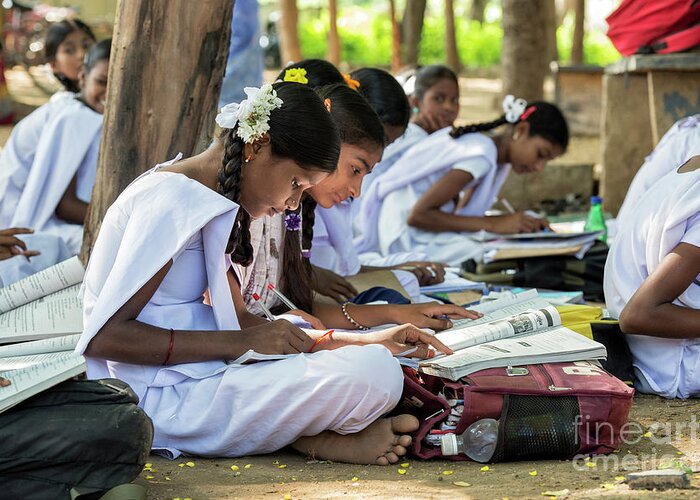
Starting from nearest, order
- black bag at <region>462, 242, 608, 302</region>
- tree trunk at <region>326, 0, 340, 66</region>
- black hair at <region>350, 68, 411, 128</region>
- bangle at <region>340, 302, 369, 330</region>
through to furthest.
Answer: bangle at <region>340, 302, 369, 330</region> → black hair at <region>350, 68, 411, 128</region> → black bag at <region>462, 242, 608, 302</region> → tree trunk at <region>326, 0, 340, 66</region>

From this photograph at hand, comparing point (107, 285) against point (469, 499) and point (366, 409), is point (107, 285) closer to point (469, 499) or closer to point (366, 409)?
point (366, 409)

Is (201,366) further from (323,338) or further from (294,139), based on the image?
(294,139)

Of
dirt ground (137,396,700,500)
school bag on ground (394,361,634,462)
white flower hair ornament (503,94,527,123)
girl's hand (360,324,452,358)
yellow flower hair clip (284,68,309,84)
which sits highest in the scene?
yellow flower hair clip (284,68,309,84)

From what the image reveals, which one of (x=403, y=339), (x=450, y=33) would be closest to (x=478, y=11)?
(x=450, y=33)

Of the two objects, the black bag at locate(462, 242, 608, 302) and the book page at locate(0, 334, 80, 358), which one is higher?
the book page at locate(0, 334, 80, 358)

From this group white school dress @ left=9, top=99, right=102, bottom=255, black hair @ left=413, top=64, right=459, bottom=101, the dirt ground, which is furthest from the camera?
black hair @ left=413, top=64, right=459, bottom=101

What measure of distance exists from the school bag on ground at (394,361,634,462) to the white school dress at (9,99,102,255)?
2.53 meters

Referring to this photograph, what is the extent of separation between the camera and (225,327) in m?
3.15

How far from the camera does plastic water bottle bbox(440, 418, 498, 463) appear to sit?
9.98ft

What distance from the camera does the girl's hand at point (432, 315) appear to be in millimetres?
3650

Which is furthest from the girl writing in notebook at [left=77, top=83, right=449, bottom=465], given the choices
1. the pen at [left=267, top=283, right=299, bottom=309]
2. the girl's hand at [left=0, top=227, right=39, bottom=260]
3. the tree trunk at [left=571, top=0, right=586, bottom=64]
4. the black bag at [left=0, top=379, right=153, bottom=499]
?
the tree trunk at [left=571, top=0, right=586, bottom=64]

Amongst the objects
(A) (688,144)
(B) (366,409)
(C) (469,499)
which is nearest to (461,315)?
(B) (366,409)

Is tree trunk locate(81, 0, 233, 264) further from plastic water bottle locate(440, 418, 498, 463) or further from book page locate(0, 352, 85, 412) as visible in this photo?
plastic water bottle locate(440, 418, 498, 463)

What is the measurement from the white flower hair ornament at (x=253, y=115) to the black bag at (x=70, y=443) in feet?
2.65
